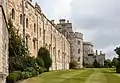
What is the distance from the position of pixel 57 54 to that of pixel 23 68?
35644mm

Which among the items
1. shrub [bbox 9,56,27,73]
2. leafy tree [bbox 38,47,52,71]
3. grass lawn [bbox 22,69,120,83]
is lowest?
grass lawn [bbox 22,69,120,83]

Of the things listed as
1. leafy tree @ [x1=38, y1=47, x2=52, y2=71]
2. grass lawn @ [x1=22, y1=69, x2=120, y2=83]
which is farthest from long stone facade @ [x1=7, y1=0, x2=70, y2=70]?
grass lawn @ [x1=22, y1=69, x2=120, y2=83]

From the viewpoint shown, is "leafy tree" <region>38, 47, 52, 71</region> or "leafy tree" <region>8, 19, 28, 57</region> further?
"leafy tree" <region>38, 47, 52, 71</region>

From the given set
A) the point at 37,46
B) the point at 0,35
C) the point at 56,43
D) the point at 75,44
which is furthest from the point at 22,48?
the point at 75,44

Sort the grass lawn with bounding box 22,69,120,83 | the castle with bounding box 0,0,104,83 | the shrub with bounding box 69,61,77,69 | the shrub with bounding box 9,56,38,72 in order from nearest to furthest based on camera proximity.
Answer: the castle with bounding box 0,0,104,83 < the grass lawn with bounding box 22,69,120,83 < the shrub with bounding box 9,56,38,72 < the shrub with bounding box 69,61,77,69

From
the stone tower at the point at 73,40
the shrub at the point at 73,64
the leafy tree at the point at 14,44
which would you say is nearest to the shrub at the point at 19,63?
the leafy tree at the point at 14,44

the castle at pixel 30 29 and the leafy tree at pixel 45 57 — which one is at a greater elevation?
the castle at pixel 30 29

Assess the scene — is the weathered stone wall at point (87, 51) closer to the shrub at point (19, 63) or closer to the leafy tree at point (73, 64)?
the leafy tree at point (73, 64)

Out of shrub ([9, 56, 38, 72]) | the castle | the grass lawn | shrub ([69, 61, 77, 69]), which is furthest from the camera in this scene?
shrub ([69, 61, 77, 69])

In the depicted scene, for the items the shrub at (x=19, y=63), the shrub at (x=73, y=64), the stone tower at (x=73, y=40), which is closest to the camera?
the shrub at (x=19, y=63)

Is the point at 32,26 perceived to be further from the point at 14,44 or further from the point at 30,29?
the point at 14,44

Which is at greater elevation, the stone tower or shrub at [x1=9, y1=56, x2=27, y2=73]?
the stone tower

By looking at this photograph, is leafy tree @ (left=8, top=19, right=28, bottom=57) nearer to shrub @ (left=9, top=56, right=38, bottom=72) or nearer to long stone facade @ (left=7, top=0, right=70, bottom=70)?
shrub @ (left=9, top=56, right=38, bottom=72)

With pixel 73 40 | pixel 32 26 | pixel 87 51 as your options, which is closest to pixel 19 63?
pixel 32 26
